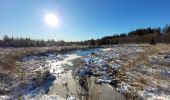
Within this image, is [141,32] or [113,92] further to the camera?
[141,32]

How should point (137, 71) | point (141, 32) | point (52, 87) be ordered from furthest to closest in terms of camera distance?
point (141, 32) → point (137, 71) → point (52, 87)

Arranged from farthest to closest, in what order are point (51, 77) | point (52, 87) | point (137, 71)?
point (137, 71), point (51, 77), point (52, 87)

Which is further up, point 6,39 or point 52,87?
point 6,39

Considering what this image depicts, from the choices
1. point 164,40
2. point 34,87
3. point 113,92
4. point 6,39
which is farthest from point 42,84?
point 164,40

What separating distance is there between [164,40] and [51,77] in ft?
216

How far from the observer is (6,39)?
6575cm

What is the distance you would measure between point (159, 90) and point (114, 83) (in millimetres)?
3338

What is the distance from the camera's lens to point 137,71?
15258 millimetres

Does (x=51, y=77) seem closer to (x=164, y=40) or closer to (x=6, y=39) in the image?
(x=6, y=39)

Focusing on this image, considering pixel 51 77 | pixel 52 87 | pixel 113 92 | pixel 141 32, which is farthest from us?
pixel 141 32

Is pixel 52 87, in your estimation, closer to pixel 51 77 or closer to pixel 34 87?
pixel 34 87

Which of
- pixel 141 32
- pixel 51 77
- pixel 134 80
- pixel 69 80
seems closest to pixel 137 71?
pixel 134 80

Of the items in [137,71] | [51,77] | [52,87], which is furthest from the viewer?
[137,71]

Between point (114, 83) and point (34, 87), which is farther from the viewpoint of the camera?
point (114, 83)
